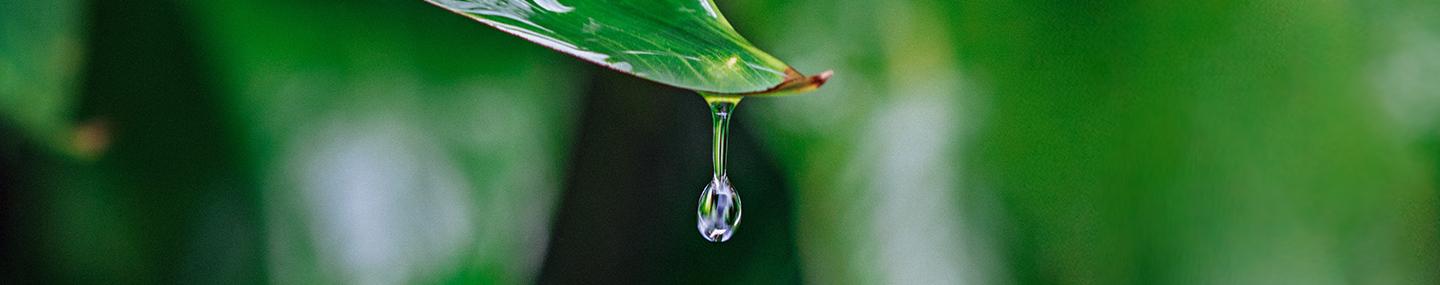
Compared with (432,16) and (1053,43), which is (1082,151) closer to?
(1053,43)

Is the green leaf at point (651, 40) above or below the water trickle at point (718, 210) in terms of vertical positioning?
above

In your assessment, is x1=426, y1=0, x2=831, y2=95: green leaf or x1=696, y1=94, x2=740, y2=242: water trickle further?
x1=696, y1=94, x2=740, y2=242: water trickle

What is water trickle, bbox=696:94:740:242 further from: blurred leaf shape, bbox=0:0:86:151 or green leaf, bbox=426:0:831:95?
blurred leaf shape, bbox=0:0:86:151

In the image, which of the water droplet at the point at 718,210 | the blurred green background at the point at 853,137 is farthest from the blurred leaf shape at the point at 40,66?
the water droplet at the point at 718,210

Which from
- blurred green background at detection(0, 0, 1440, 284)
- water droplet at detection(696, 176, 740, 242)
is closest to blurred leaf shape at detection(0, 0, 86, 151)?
blurred green background at detection(0, 0, 1440, 284)

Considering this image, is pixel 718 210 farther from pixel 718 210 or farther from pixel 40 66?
pixel 40 66

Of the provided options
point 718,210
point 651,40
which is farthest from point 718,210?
point 651,40

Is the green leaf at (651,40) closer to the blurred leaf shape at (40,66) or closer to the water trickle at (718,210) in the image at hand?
the water trickle at (718,210)
